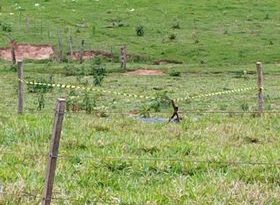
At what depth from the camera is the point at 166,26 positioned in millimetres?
50562

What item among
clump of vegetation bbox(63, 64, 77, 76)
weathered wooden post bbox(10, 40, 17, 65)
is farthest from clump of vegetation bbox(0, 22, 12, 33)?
clump of vegetation bbox(63, 64, 77, 76)

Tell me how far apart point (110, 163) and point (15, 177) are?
153 cm

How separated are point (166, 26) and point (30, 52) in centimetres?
1044

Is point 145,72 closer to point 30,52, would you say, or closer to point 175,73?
point 175,73

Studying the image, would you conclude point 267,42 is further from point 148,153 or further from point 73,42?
point 148,153

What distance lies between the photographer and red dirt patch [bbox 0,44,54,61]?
43312 mm

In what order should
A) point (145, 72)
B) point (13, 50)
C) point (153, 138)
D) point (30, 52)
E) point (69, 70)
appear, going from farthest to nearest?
point (30, 52)
point (13, 50)
point (145, 72)
point (69, 70)
point (153, 138)

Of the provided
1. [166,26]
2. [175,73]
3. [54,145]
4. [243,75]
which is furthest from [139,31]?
[54,145]

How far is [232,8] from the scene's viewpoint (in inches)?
2219

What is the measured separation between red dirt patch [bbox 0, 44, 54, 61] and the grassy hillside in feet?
3.74

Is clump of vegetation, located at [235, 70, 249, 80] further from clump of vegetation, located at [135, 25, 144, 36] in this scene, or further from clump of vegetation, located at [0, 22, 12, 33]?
clump of vegetation, located at [0, 22, 12, 33]

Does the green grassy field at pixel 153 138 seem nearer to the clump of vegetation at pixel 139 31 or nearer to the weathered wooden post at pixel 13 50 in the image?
the weathered wooden post at pixel 13 50

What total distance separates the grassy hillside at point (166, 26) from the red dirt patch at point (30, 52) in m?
1.14

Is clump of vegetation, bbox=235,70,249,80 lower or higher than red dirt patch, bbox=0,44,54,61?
higher
